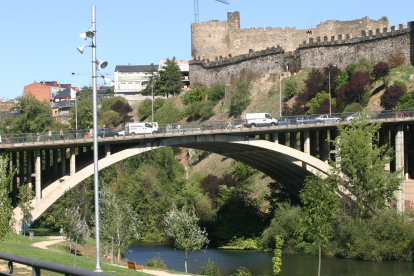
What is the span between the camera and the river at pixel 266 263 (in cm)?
3559

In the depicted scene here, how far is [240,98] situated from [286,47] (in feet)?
65.2

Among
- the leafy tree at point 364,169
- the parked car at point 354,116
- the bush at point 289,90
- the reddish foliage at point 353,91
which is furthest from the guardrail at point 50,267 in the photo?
the bush at point 289,90

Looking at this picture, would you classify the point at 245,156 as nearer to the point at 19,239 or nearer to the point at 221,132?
the point at 221,132

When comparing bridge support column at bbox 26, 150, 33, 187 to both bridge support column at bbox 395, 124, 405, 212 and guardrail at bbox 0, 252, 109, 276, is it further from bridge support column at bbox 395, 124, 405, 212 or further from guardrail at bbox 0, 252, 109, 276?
guardrail at bbox 0, 252, 109, 276

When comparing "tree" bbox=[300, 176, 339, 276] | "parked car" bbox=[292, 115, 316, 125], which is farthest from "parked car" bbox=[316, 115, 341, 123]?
"tree" bbox=[300, 176, 339, 276]

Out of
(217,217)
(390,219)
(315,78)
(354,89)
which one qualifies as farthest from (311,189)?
(315,78)

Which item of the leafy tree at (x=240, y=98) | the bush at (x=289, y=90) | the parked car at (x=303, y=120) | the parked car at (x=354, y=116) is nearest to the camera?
the parked car at (x=303, y=120)

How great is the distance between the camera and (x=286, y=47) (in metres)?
92.1

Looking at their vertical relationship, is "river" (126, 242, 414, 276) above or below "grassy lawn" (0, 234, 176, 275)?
below

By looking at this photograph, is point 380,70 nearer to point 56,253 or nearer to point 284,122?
point 284,122

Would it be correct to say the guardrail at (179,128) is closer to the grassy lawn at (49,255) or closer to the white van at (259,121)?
the white van at (259,121)

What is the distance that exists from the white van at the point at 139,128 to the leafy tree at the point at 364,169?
1343cm

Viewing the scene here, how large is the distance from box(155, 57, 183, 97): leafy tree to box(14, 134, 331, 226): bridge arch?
5298cm

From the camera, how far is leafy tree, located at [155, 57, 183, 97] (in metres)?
101
